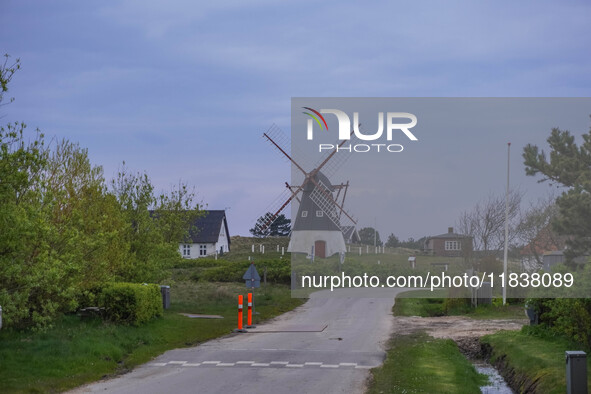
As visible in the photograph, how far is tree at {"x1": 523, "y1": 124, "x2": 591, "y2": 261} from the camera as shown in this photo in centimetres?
2041

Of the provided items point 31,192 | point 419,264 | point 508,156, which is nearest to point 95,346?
point 31,192

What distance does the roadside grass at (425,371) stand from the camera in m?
14.5

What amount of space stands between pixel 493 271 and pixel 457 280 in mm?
2940

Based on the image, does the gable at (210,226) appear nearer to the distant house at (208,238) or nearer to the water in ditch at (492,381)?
the distant house at (208,238)

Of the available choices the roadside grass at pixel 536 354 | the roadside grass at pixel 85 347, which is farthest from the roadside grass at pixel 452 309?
the roadside grass at pixel 536 354

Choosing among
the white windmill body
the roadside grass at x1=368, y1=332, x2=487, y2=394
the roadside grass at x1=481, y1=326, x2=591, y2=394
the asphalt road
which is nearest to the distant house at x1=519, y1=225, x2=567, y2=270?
the asphalt road

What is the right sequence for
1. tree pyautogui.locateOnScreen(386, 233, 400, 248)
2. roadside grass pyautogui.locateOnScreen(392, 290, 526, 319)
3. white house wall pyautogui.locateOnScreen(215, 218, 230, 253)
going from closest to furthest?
tree pyautogui.locateOnScreen(386, 233, 400, 248) < roadside grass pyautogui.locateOnScreen(392, 290, 526, 319) < white house wall pyautogui.locateOnScreen(215, 218, 230, 253)

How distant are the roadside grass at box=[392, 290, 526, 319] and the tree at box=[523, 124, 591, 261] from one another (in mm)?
11364

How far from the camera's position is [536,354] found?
18.1 metres

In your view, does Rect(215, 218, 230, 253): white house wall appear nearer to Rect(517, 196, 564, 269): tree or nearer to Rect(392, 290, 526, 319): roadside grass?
Rect(392, 290, 526, 319): roadside grass

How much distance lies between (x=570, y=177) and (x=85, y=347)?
47.7ft

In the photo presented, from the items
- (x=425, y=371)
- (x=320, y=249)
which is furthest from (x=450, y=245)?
(x=425, y=371)

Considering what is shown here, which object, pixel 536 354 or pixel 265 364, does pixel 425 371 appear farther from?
pixel 265 364

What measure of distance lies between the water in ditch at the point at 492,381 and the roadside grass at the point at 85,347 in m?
8.51
